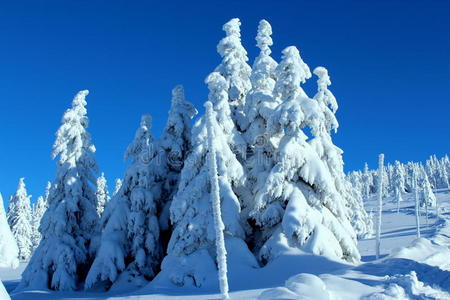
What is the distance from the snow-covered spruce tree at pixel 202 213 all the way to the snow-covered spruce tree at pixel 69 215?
8.63 m

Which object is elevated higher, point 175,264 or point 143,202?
point 143,202

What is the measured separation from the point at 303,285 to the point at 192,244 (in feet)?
A: 33.7

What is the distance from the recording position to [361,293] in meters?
13.4

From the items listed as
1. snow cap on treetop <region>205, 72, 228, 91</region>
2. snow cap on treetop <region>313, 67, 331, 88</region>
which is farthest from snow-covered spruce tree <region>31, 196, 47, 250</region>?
snow cap on treetop <region>313, 67, 331, 88</region>

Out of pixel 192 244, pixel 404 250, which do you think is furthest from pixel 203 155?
pixel 404 250

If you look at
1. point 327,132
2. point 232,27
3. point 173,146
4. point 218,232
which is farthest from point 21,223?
point 218,232

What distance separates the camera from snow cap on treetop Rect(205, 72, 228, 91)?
25.2 meters

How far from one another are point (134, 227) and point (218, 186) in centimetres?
1058

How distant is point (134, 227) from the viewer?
2673 centimetres

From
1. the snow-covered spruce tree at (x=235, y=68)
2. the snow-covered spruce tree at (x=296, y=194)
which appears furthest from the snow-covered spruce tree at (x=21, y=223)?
the snow-covered spruce tree at (x=296, y=194)

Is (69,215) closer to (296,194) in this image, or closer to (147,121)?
(147,121)

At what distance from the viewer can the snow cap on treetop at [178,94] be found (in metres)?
29.6

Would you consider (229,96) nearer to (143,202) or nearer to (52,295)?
(143,202)

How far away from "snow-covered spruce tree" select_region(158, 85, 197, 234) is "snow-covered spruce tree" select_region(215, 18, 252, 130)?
4.05 metres
